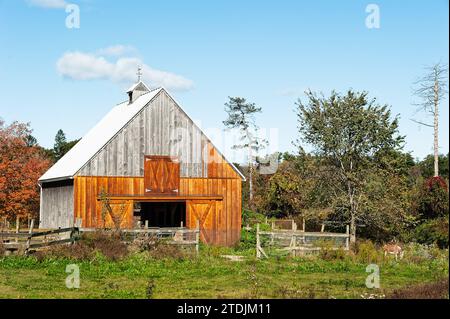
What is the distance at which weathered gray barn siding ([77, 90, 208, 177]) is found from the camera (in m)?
33.3

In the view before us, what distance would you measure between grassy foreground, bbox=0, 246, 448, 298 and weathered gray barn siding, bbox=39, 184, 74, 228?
10184 millimetres

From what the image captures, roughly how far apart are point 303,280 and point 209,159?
52.4ft

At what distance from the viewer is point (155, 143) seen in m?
34.4

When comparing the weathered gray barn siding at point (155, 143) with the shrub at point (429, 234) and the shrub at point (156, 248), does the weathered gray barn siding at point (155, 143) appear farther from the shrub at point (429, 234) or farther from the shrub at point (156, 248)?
the shrub at point (429, 234)

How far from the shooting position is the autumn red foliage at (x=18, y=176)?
45500 millimetres

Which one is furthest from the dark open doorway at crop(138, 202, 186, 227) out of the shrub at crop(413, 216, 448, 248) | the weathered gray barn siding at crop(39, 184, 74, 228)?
the shrub at crop(413, 216, 448, 248)

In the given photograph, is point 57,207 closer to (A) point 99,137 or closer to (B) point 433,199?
(A) point 99,137

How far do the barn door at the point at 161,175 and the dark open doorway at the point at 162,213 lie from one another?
6714 millimetres

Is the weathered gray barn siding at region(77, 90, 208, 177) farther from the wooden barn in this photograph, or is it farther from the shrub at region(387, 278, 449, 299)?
the shrub at region(387, 278, 449, 299)

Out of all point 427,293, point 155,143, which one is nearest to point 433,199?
point 155,143

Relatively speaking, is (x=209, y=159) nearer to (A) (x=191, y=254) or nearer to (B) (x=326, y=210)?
(B) (x=326, y=210)

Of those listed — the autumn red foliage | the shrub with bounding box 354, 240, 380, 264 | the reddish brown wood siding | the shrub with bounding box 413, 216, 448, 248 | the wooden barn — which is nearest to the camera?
the shrub with bounding box 354, 240, 380, 264
